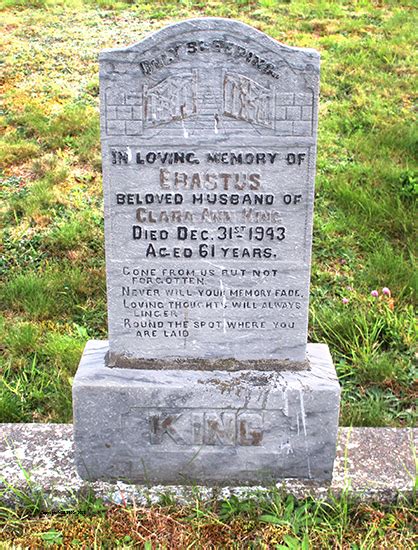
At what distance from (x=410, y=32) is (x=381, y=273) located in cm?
551

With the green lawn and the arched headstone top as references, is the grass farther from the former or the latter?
the arched headstone top

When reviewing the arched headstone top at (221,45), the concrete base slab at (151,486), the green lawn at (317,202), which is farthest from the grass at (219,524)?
the arched headstone top at (221,45)

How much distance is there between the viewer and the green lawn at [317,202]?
12.2 ft

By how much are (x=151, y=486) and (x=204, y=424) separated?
0.36 metres

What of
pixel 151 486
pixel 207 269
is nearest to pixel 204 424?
pixel 151 486

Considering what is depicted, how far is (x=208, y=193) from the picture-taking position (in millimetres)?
2707

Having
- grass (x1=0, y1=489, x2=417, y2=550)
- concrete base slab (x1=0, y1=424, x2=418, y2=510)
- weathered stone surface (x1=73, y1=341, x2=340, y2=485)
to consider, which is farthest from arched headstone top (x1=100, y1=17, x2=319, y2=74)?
grass (x1=0, y1=489, x2=417, y2=550)

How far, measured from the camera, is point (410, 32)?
877 centimetres

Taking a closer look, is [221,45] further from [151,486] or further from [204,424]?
[151,486]

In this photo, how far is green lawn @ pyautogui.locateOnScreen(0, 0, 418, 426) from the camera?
12.2 feet

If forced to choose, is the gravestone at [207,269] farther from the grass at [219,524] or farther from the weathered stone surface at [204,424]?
the grass at [219,524]

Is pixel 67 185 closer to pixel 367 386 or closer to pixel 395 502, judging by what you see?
pixel 367 386

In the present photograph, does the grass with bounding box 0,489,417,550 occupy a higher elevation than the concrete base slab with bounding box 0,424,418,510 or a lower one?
lower

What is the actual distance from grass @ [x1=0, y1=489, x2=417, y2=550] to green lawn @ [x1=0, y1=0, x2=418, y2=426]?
0.70 meters
